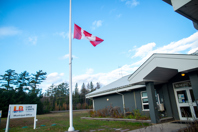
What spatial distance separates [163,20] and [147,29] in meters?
1.50

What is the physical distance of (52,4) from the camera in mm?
10547

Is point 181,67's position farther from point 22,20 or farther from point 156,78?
point 22,20

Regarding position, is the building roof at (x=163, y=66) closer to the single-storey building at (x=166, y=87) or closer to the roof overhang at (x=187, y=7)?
the single-storey building at (x=166, y=87)

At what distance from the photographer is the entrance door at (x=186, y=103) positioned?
8.12m

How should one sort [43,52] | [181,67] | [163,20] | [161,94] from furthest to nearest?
[43,52], [163,20], [161,94], [181,67]

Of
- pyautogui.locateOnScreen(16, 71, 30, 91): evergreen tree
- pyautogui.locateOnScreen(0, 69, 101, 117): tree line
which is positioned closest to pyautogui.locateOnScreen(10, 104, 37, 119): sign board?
pyautogui.locateOnScreen(0, 69, 101, 117): tree line

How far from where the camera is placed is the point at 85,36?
809 centimetres

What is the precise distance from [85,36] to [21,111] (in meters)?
7.08

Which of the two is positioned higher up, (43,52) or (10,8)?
(10,8)

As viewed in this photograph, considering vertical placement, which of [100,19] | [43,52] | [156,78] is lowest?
[156,78]

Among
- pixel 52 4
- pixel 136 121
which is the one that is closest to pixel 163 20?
pixel 136 121

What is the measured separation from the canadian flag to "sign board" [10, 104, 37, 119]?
6.51 m

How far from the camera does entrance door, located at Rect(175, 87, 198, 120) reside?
812 centimetres

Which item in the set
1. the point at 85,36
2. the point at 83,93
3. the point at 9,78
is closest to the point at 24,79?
the point at 9,78
